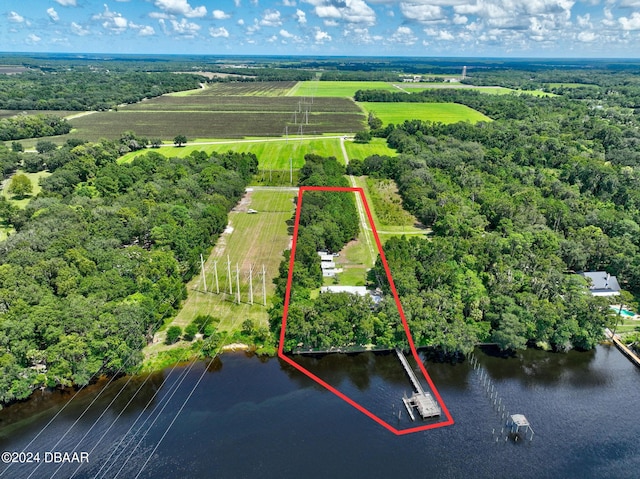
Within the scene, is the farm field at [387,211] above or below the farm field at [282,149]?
below

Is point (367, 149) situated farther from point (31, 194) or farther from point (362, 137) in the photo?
point (31, 194)

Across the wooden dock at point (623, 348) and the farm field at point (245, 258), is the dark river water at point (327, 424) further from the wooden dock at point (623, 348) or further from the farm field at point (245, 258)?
the farm field at point (245, 258)

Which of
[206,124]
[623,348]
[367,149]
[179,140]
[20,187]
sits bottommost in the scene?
[623,348]

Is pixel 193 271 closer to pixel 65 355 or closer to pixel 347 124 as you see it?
pixel 65 355

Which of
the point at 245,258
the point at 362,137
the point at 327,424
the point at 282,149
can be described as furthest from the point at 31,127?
the point at 327,424

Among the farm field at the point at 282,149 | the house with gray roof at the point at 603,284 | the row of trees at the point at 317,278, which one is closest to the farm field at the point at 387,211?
the row of trees at the point at 317,278
